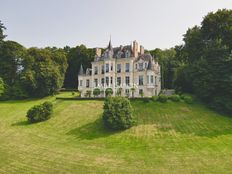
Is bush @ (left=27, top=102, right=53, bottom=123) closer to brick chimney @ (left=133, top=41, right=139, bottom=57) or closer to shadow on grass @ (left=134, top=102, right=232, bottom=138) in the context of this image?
shadow on grass @ (left=134, top=102, right=232, bottom=138)

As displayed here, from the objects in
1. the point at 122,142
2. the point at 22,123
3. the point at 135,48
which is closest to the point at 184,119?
the point at 122,142

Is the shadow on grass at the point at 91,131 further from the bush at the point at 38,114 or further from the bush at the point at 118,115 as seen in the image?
the bush at the point at 38,114

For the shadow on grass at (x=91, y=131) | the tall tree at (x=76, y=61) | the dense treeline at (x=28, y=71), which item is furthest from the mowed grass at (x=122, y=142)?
the tall tree at (x=76, y=61)

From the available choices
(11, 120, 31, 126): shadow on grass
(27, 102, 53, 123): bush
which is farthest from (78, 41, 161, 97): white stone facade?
(11, 120, 31, 126): shadow on grass

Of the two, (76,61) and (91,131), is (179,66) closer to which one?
(76,61)

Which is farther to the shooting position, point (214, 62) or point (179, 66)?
point (179, 66)

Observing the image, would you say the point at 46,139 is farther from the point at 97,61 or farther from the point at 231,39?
the point at 231,39

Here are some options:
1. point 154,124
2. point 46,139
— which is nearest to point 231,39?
point 154,124
